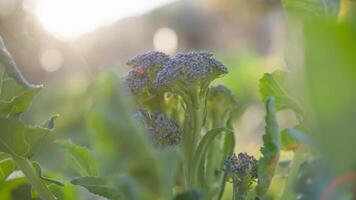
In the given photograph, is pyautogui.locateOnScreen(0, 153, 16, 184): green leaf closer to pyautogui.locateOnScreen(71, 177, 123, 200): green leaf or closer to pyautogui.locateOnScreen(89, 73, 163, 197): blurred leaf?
pyautogui.locateOnScreen(71, 177, 123, 200): green leaf

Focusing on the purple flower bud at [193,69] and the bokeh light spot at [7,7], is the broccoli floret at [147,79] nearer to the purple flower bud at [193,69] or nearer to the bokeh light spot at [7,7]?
the purple flower bud at [193,69]

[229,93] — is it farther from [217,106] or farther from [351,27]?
[351,27]

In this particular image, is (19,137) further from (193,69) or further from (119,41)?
(119,41)

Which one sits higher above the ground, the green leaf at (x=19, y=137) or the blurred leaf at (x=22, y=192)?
the green leaf at (x=19, y=137)

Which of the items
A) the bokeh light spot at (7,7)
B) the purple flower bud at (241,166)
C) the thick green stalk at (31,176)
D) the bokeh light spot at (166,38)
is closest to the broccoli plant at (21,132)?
the thick green stalk at (31,176)

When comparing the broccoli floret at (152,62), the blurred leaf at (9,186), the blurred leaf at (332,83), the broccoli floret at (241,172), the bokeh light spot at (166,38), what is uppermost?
the bokeh light spot at (166,38)

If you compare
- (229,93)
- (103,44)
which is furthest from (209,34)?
(229,93)
